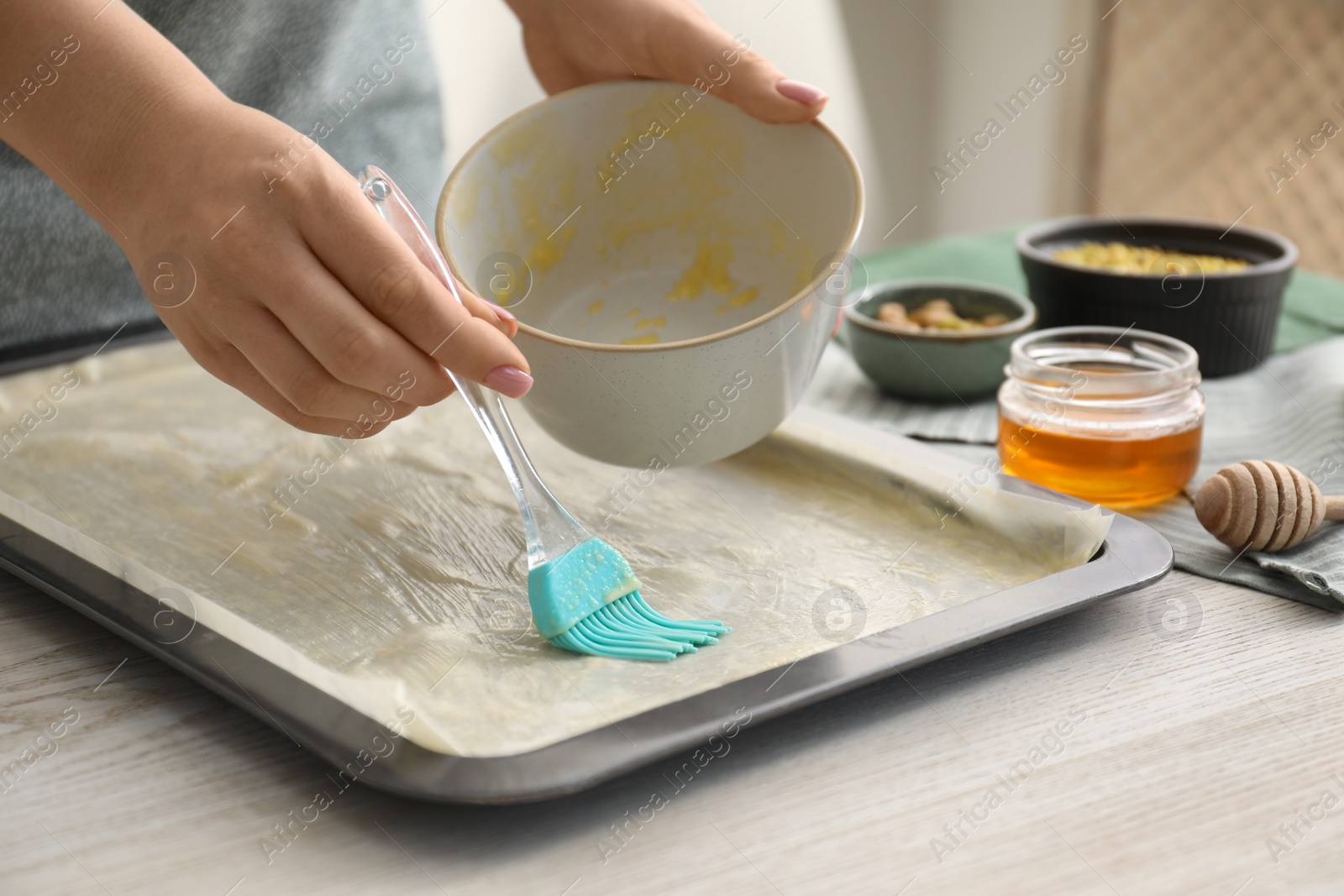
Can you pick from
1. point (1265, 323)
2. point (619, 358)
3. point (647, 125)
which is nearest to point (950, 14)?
point (1265, 323)

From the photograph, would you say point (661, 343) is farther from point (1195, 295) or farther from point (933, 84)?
point (933, 84)

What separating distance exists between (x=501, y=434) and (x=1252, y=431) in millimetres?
515

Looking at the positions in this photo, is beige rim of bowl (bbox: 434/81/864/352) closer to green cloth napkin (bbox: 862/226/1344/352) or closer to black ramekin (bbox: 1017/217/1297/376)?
black ramekin (bbox: 1017/217/1297/376)

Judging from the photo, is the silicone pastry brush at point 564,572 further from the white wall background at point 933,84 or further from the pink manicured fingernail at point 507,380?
the white wall background at point 933,84

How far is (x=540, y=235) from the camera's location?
2.18 ft

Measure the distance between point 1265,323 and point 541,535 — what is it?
0.60m

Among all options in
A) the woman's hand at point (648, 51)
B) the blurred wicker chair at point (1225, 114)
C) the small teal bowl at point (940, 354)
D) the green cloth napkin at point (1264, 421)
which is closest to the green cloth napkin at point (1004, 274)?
the green cloth napkin at point (1264, 421)

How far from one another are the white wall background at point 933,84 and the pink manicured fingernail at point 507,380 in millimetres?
1622

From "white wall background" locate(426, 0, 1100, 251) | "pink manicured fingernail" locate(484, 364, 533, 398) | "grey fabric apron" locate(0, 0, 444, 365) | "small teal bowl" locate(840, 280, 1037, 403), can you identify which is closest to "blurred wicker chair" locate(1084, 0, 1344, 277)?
"white wall background" locate(426, 0, 1100, 251)

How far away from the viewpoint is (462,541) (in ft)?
2.08

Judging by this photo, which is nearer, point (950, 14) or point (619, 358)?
point (619, 358)

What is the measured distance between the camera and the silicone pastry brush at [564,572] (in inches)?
20.1

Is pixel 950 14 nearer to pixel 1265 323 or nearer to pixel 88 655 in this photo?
pixel 1265 323

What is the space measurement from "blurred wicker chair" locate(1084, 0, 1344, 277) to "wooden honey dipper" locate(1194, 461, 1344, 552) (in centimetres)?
155
